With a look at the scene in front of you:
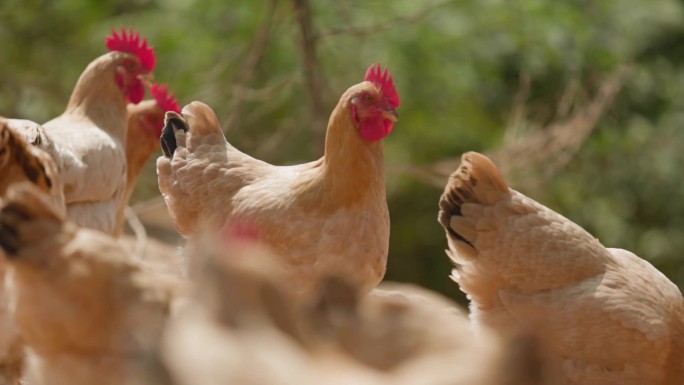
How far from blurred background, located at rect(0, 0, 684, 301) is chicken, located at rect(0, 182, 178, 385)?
504 centimetres

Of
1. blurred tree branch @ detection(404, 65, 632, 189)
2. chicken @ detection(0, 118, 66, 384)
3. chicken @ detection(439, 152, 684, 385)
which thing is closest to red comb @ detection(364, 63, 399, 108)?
chicken @ detection(439, 152, 684, 385)

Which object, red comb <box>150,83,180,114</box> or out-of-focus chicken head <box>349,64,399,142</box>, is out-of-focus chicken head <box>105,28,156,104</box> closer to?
red comb <box>150,83,180,114</box>

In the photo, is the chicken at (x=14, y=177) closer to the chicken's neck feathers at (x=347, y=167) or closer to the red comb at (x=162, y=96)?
the chicken's neck feathers at (x=347, y=167)

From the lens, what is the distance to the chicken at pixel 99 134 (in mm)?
5086

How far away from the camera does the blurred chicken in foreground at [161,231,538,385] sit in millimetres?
2035

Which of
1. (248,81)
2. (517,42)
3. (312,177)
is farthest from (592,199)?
(312,177)

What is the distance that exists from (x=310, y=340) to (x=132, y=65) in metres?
3.86

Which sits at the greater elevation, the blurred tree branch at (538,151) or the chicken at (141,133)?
the chicken at (141,133)

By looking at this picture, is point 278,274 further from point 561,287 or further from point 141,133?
point 141,133

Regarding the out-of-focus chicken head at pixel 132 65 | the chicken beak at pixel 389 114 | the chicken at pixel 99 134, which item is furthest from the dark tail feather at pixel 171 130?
the out-of-focus chicken head at pixel 132 65

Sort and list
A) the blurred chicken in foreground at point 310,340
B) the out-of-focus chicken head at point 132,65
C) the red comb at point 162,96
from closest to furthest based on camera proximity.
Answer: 1. the blurred chicken in foreground at point 310,340
2. the out-of-focus chicken head at point 132,65
3. the red comb at point 162,96

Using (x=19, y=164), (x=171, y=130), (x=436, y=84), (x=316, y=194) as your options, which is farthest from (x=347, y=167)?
(x=436, y=84)

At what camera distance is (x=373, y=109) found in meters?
4.22

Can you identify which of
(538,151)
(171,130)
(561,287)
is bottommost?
(538,151)
